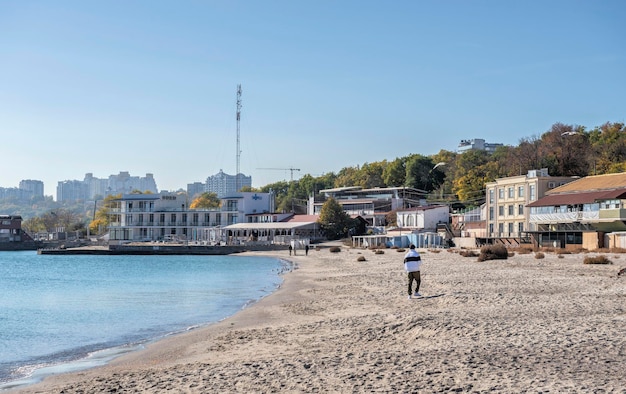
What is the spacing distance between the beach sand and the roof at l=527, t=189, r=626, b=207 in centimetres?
3386

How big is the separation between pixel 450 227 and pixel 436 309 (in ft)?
217

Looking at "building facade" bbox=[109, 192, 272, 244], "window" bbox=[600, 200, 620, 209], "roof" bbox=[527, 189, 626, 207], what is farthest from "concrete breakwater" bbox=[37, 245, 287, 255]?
"window" bbox=[600, 200, 620, 209]

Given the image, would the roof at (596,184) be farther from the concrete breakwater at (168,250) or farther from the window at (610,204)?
the concrete breakwater at (168,250)

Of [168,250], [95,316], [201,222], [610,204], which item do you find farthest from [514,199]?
[201,222]

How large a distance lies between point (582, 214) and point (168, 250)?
66.7 meters

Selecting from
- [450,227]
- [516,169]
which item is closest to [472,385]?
[450,227]

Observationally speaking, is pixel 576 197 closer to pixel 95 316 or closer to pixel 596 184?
pixel 596 184

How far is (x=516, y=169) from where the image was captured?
91688 millimetres

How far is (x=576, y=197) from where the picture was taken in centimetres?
5919

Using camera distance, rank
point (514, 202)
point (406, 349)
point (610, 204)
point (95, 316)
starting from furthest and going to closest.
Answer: point (514, 202) → point (610, 204) → point (95, 316) → point (406, 349)

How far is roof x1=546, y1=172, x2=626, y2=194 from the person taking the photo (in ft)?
188

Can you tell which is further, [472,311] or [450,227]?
[450,227]

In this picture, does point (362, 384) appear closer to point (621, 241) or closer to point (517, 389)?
point (517, 389)

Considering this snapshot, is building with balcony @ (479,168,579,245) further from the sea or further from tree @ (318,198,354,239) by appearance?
the sea
